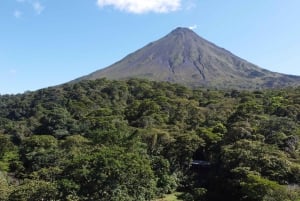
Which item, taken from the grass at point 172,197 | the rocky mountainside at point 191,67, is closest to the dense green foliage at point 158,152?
the grass at point 172,197

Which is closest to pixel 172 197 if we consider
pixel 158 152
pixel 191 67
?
pixel 158 152

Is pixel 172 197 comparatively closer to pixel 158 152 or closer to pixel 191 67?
pixel 158 152

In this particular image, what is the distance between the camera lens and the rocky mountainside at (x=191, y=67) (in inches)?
4444

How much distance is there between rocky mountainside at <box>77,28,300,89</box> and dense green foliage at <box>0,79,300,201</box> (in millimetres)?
48521

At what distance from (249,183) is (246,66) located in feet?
368

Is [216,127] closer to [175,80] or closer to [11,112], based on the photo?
[11,112]

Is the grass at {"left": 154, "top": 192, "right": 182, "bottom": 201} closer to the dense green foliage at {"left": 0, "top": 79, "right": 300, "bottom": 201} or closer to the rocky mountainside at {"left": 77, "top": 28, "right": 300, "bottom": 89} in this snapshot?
the dense green foliage at {"left": 0, "top": 79, "right": 300, "bottom": 201}

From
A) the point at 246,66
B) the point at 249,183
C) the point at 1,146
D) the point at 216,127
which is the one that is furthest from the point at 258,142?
the point at 246,66

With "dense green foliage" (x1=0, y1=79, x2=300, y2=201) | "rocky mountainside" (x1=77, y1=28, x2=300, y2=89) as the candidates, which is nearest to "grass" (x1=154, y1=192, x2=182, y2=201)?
"dense green foliage" (x1=0, y1=79, x2=300, y2=201)

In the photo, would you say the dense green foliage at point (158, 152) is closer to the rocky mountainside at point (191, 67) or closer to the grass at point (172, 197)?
the grass at point (172, 197)

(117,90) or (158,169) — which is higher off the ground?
(117,90)

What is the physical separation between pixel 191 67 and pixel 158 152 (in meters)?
88.8

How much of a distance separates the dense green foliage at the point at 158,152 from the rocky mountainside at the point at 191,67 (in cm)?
4852

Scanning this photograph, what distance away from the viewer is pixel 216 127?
133ft
